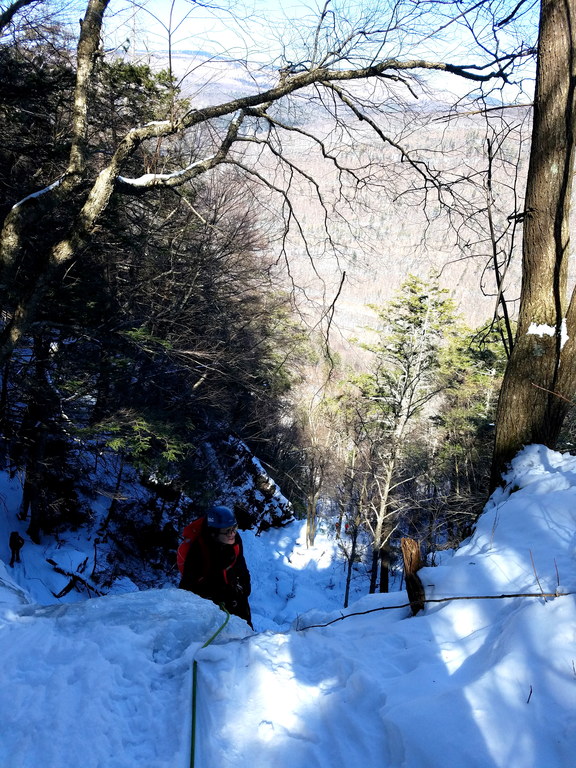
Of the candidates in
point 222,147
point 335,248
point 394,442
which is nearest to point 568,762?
point 335,248

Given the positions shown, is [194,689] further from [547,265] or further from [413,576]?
[547,265]

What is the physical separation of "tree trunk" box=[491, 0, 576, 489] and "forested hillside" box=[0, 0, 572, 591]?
17 cm

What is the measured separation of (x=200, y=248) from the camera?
12.2 metres

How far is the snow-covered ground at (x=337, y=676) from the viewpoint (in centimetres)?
179

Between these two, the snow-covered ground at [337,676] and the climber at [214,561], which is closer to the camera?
the snow-covered ground at [337,676]

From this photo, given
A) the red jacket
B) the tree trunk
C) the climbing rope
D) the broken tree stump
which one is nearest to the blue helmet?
the red jacket

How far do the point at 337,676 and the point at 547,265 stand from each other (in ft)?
10.7

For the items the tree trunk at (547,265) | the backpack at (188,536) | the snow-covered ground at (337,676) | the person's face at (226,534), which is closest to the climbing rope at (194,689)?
the snow-covered ground at (337,676)

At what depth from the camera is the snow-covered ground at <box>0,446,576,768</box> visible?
70.4 inches

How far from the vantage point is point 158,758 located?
6.59 ft

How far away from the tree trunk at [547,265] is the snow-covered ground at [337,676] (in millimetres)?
575

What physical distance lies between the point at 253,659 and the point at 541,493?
223cm

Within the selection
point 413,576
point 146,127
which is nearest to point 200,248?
point 146,127

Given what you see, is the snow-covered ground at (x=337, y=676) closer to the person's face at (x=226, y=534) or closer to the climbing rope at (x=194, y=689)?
the climbing rope at (x=194, y=689)
